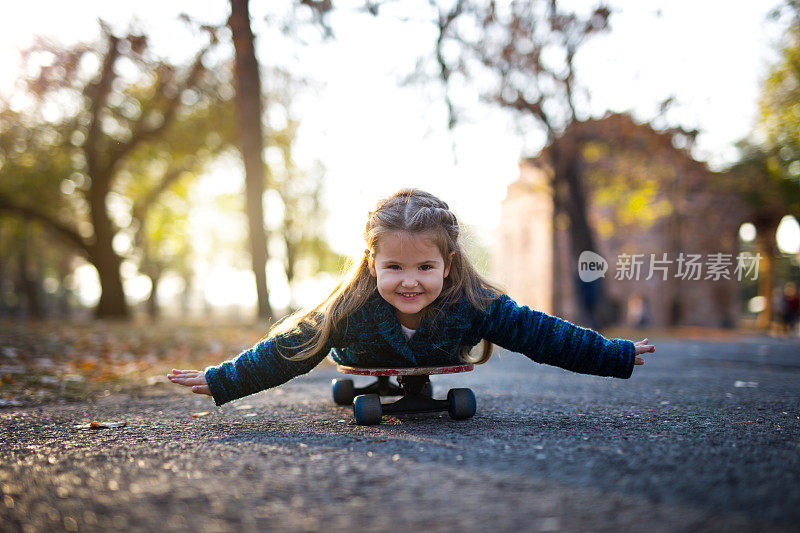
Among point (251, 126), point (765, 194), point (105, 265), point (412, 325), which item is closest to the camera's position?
point (412, 325)

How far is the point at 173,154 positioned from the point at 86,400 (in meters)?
14.6

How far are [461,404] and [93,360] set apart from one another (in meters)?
5.14

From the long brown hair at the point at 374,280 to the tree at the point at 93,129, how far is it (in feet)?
40.6

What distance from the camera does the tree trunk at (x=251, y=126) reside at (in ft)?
28.2

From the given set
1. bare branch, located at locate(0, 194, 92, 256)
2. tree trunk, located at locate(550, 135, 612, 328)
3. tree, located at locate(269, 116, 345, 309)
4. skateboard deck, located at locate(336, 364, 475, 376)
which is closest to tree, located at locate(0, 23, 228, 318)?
bare branch, located at locate(0, 194, 92, 256)

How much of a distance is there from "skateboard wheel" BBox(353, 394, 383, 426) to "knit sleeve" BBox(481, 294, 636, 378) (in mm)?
651

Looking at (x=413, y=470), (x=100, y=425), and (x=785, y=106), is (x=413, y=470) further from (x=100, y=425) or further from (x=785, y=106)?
(x=785, y=106)

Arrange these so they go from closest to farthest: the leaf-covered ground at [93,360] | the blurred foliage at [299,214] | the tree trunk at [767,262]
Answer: the leaf-covered ground at [93,360] < the tree trunk at [767,262] < the blurred foliage at [299,214]

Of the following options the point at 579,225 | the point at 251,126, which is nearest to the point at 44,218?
the point at 251,126

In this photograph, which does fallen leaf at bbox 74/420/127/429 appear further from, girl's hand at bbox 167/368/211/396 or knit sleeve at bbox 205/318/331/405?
knit sleeve at bbox 205/318/331/405

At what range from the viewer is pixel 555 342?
2.87m

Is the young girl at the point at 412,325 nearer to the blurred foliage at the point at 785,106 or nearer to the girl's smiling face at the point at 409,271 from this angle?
the girl's smiling face at the point at 409,271

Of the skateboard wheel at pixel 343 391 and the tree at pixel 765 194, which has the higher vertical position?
the tree at pixel 765 194

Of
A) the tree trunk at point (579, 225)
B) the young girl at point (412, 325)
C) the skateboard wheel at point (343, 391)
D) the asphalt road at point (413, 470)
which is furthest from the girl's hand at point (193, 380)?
the tree trunk at point (579, 225)
